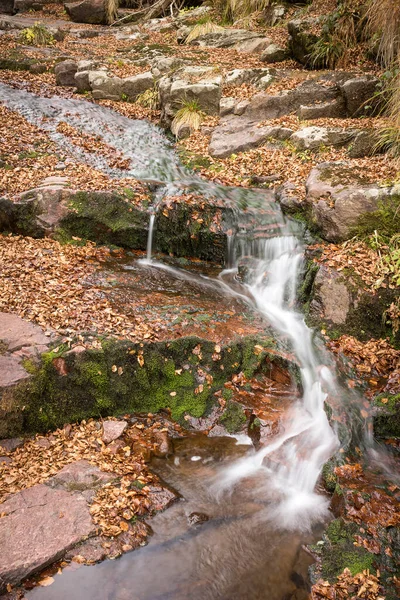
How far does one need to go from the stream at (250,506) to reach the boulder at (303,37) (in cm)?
715

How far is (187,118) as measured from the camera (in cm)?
1109

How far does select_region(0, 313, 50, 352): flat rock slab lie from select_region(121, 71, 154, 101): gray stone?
9.85 m

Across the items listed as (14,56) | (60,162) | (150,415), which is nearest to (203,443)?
(150,415)

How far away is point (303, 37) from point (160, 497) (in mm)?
11926

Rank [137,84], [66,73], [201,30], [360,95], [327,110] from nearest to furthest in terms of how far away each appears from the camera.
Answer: [360,95] → [327,110] → [137,84] → [66,73] → [201,30]

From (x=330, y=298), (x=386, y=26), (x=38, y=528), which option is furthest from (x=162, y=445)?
(x=386, y=26)

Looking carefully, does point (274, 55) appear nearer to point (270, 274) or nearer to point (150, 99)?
point (150, 99)

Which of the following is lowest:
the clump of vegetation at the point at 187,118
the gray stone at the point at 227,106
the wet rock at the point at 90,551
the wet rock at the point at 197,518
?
the wet rock at the point at 90,551

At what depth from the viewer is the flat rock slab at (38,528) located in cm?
345

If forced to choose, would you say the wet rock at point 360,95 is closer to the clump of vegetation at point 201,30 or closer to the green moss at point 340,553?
the clump of vegetation at point 201,30

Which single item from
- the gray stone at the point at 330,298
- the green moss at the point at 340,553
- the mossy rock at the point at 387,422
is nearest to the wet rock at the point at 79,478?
the green moss at the point at 340,553

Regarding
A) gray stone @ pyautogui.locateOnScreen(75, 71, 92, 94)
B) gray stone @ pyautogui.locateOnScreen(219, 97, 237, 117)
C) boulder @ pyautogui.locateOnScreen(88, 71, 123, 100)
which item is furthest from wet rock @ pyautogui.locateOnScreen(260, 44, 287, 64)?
gray stone @ pyautogui.locateOnScreen(75, 71, 92, 94)

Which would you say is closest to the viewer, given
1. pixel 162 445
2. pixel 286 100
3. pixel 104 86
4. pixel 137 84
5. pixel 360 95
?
pixel 162 445

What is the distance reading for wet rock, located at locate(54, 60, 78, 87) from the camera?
13156 mm
